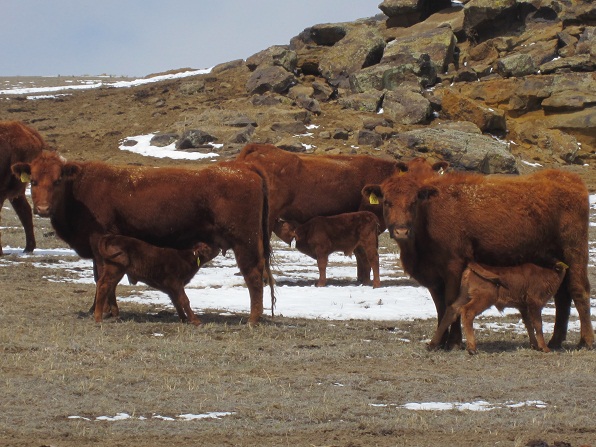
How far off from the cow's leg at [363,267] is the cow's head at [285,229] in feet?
4.18

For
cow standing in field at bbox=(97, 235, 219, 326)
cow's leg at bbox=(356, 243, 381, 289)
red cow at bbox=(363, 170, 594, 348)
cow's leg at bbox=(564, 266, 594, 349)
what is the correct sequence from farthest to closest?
cow's leg at bbox=(356, 243, 381, 289) → cow standing in field at bbox=(97, 235, 219, 326) → cow's leg at bbox=(564, 266, 594, 349) → red cow at bbox=(363, 170, 594, 348)

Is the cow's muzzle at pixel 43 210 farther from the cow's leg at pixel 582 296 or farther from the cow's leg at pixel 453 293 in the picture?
the cow's leg at pixel 582 296

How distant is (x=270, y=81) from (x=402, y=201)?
33867 millimetres

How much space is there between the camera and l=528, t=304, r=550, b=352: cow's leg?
11719 mm

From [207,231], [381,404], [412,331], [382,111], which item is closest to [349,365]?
[381,404]

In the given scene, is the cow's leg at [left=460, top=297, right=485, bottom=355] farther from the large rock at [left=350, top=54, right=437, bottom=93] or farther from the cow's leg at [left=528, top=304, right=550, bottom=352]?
the large rock at [left=350, top=54, right=437, bottom=93]

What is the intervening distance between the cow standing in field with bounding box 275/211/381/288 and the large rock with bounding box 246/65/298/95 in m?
27.4

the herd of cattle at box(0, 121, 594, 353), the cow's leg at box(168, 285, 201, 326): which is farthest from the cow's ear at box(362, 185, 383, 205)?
the cow's leg at box(168, 285, 201, 326)

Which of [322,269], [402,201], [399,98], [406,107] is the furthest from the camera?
[399,98]

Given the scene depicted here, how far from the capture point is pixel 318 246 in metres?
18.0

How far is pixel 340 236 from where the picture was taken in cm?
1797

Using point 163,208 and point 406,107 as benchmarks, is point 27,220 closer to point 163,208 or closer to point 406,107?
point 163,208

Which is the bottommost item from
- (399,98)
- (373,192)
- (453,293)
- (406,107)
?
(453,293)

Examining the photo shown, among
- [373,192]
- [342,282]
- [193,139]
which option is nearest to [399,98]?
[193,139]
